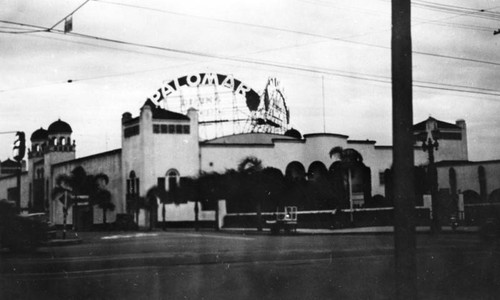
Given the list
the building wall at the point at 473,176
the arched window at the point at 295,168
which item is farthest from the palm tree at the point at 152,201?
the building wall at the point at 473,176

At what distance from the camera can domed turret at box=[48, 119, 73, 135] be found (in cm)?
9225

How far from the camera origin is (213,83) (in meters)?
73.8

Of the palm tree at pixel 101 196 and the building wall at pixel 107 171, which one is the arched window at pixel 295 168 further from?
the palm tree at pixel 101 196

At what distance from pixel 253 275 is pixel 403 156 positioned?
9271 millimetres

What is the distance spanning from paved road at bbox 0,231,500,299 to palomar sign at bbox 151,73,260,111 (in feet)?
172

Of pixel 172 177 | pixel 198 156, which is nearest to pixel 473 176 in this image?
pixel 198 156

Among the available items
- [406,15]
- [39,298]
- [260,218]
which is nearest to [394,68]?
[406,15]

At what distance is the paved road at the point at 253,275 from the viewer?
40.5 ft

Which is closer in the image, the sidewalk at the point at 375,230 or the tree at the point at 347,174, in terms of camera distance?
the sidewalk at the point at 375,230

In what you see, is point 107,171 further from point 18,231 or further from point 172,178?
point 18,231

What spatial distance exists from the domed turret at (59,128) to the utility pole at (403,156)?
90.0 meters

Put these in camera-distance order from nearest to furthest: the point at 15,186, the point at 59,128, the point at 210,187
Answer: the point at 210,187 → the point at 59,128 → the point at 15,186

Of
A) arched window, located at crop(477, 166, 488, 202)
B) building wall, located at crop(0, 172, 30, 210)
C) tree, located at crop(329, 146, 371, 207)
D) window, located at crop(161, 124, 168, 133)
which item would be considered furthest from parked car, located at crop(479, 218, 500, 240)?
building wall, located at crop(0, 172, 30, 210)

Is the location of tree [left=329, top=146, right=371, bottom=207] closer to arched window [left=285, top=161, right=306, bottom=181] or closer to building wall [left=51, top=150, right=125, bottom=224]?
arched window [left=285, top=161, right=306, bottom=181]
